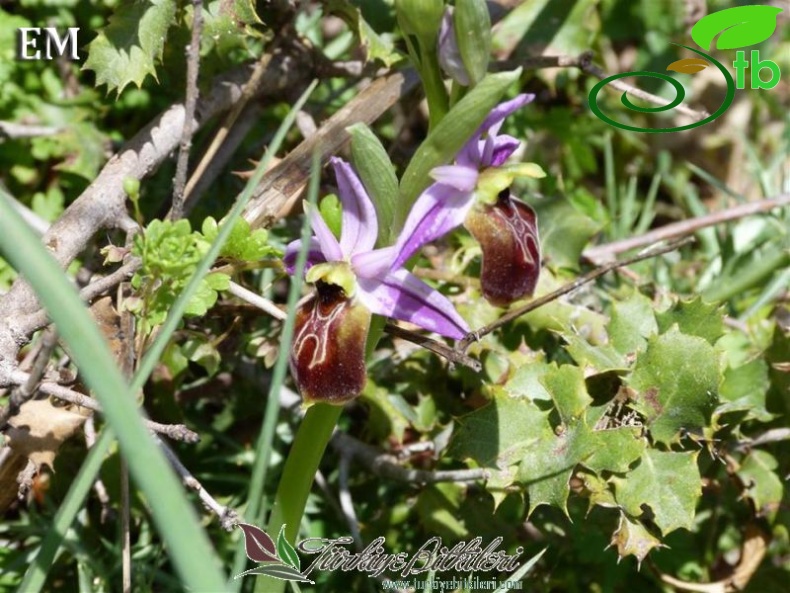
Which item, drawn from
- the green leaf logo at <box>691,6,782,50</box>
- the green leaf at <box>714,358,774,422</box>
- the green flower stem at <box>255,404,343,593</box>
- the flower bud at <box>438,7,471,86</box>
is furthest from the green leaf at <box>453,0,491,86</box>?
the green leaf logo at <box>691,6,782,50</box>

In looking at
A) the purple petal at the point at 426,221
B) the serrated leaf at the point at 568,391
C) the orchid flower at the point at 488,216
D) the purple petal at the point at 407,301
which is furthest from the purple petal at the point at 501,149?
the serrated leaf at the point at 568,391

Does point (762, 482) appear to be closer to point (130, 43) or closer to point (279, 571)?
point (279, 571)

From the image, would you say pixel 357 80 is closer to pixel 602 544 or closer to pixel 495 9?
pixel 495 9

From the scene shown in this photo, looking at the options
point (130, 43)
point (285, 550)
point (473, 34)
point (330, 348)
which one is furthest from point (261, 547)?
point (130, 43)

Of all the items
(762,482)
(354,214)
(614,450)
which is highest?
(354,214)

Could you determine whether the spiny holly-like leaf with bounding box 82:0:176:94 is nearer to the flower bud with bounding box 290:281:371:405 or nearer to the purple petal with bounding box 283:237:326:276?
the purple petal with bounding box 283:237:326:276

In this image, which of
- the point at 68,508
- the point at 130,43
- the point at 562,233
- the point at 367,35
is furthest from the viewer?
the point at 562,233

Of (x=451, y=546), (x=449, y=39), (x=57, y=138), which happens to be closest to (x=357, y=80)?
(x=57, y=138)
